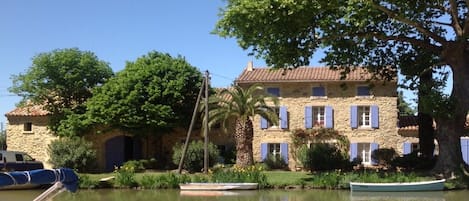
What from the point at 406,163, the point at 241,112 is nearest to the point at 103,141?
the point at 241,112

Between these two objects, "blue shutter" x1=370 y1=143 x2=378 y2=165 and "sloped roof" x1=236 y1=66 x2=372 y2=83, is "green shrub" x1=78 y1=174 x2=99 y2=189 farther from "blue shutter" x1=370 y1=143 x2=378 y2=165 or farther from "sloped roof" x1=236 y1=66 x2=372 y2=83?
"blue shutter" x1=370 y1=143 x2=378 y2=165

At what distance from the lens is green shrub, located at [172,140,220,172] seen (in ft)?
117

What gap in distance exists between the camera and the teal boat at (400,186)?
2698 centimetres

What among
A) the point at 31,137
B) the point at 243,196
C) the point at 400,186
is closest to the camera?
the point at 243,196

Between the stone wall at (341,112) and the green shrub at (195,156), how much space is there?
503 cm

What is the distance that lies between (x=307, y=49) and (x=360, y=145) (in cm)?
1356

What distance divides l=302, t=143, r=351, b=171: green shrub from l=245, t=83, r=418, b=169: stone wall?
159 inches

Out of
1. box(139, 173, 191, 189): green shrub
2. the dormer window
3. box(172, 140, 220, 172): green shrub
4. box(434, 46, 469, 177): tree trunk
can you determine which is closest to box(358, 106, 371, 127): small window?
Result: the dormer window

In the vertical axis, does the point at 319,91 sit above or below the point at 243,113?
above

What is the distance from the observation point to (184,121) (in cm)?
3900

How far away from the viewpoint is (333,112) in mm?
39719

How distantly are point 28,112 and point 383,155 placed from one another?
23.9 meters

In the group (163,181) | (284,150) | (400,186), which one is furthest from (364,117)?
(163,181)

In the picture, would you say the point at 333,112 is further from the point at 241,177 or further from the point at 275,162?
the point at 241,177
